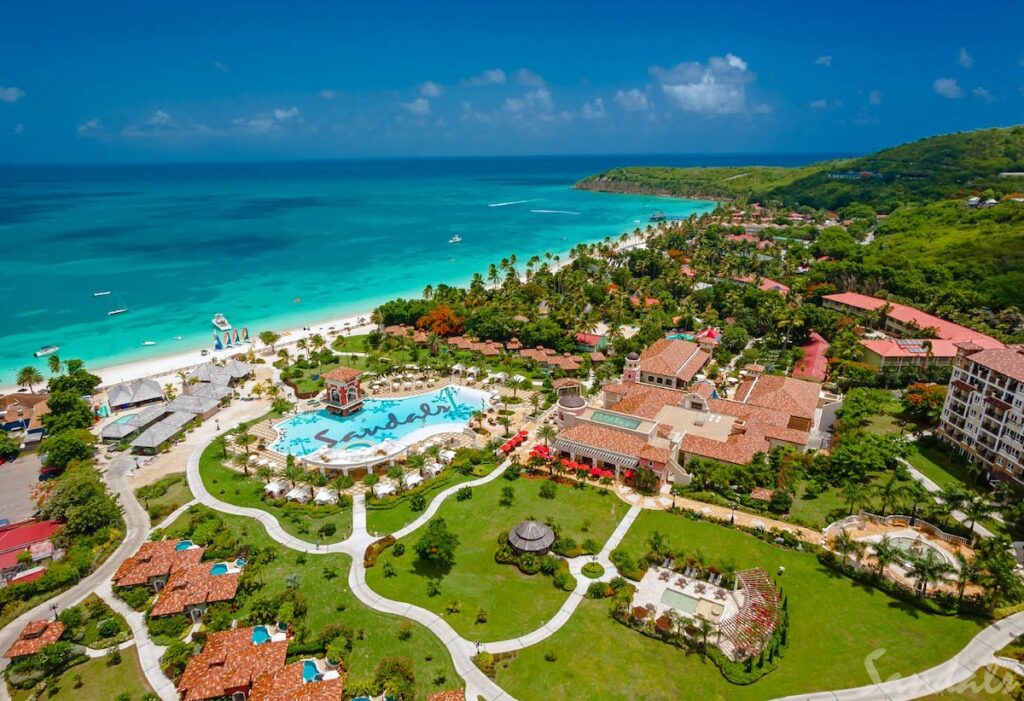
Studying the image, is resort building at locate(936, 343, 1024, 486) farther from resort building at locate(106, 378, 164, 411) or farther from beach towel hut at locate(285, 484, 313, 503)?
resort building at locate(106, 378, 164, 411)

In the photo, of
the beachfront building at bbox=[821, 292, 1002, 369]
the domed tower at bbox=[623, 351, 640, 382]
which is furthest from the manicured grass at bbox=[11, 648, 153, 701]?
the beachfront building at bbox=[821, 292, 1002, 369]

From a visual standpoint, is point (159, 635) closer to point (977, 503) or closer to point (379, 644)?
point (379, 644)

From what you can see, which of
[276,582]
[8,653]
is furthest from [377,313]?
[8,653]

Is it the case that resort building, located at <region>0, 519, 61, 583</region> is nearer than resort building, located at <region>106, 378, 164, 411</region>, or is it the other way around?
resort building, located at <region>0, 519, 61, 583</region>

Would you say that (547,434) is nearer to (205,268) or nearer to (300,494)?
(300,494)

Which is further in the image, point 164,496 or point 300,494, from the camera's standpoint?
point 164,496

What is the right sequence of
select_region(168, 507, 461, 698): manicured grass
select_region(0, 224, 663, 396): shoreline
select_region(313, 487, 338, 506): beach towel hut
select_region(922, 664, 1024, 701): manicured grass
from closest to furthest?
select_region(922, 664, 1024, 701): manicured grass < select_region(168, 507, 461, 698): manicured grass < select_region(313, 487, 338, 506): beach towel hut < select_region(0, 224, 663, 396): shoreline

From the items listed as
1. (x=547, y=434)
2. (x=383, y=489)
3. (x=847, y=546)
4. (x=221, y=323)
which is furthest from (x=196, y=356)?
(x=847, y=546)
